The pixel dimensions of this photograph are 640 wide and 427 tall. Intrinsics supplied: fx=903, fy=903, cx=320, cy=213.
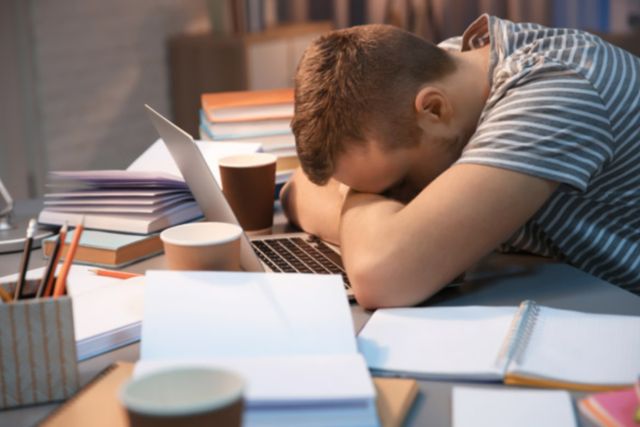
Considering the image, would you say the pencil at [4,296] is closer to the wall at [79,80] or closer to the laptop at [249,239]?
the laptop at [249,239]

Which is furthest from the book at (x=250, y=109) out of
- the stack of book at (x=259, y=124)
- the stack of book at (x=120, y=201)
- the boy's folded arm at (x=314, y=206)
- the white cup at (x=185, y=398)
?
the white cup at (x=185, y=398)

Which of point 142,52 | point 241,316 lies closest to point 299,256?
point 241,316

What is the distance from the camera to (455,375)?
33.6 inches

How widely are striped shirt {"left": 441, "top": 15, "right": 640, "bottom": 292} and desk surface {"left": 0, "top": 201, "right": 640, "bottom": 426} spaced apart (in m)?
0.07

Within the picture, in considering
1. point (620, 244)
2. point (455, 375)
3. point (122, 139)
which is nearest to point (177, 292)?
point (455, 375)

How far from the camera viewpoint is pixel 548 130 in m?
1.11

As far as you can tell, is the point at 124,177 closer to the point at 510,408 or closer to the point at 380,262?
the point at 380,262

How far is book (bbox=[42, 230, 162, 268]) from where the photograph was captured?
4.01 ft

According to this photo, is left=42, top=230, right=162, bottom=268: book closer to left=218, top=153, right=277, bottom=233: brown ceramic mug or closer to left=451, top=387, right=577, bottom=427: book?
left=218, top=153, right=277, bottom=233: brown ceramic mug

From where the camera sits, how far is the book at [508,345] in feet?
2.77

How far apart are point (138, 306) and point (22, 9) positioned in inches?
87.5

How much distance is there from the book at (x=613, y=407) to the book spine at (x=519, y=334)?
9cm

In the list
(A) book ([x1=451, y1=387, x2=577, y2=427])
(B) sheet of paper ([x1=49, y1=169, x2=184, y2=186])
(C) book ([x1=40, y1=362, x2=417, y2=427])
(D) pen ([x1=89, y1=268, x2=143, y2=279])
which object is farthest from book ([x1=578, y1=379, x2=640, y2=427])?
(B) sheet of paper ([x1=49, y1=169, x2=184, y2=186])

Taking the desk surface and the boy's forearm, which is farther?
the boy's forearm
